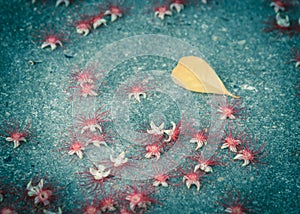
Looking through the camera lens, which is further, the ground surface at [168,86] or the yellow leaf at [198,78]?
the yellow leaf at [198,78]

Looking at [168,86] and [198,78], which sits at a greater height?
[198,78]

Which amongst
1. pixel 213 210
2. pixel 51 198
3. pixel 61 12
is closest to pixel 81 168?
pixel 51 198

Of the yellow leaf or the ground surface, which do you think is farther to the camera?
the yellow leaf

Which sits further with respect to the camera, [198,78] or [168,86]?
[168,86]
